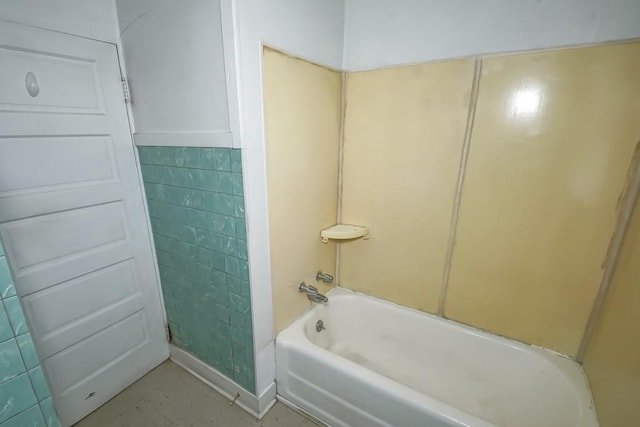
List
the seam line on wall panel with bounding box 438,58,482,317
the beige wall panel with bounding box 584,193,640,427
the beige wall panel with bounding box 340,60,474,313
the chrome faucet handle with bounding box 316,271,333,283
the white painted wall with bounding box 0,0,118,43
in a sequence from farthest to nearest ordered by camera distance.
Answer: the chrome faucet handle with bounding box 316,271,333,283 → the beige wall panel with bounding box 340,60,474,313 → the seam line on wall panel with bounding box 438,58,482,317 → the white painted wall with bounding box 0,0,118,43 → the beige wall panel with bounding box 584,193,640,427

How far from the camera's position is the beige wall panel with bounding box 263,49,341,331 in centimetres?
125

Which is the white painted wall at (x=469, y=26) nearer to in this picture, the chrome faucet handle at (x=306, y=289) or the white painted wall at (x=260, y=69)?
the white painted wall at (x=260, y=69)

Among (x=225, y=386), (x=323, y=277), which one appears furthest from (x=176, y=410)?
(x=323, y=277)

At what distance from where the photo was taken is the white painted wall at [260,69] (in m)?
1.06

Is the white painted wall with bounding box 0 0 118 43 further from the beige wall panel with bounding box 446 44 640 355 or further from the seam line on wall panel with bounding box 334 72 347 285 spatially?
the beige wall panel with bounding box 446 44 640 355

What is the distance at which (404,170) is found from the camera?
5.13ft

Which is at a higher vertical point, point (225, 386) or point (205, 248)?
point (205, 248)

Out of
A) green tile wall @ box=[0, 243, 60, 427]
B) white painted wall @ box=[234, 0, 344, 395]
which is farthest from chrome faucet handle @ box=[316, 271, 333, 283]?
green tile wall @ box=[0, 243, 60, 427]

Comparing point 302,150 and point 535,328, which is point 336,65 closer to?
point 302,150

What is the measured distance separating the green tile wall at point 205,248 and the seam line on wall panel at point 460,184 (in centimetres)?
108

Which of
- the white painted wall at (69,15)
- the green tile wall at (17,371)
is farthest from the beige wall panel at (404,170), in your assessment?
the green tile wall at (17,371)

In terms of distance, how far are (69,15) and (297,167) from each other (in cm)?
115

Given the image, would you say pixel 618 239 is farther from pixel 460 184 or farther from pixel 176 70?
→ pixel 176 70

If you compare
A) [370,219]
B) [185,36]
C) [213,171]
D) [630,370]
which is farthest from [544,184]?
[185,36]
